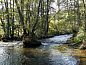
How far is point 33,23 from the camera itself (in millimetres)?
35594

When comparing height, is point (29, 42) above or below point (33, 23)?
below

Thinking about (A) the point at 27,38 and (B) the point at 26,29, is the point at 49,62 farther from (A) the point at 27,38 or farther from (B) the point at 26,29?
(B) the point at 26,29

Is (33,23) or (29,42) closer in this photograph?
(29,42)

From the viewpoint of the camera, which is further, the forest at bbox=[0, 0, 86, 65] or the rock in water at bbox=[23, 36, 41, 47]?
the forest at bbox=[0, 0, 86, 65]

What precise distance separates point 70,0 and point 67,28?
29.9 feet

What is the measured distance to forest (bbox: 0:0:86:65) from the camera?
32806mm

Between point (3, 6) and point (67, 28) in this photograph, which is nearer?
point (3, 6)

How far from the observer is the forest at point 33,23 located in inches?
1292

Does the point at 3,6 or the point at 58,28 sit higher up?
the point at 3,6

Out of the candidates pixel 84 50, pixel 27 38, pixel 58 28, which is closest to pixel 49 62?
pixel 84 50

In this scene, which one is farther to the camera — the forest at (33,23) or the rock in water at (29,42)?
the forest at (33,23)

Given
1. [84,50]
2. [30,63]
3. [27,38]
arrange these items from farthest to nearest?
1. [27,38]
2. [84,50]
3. [30,63]

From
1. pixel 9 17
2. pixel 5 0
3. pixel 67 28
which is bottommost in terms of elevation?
pixel 67 28

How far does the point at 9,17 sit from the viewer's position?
4666cm
